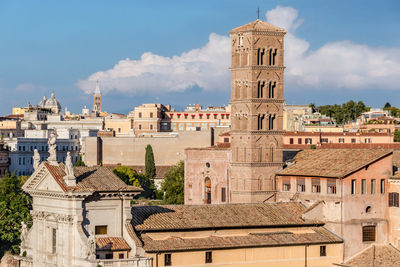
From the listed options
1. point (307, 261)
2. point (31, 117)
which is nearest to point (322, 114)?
point (31, 117)

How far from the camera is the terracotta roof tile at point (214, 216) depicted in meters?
55.1

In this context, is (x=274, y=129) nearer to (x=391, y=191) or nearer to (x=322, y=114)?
(x=391, y=191)

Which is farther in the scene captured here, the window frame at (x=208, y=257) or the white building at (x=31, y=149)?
the white building at (x=31, y=149)

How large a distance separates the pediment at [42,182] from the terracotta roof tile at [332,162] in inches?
636

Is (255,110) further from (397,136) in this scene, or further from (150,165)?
(150,165)

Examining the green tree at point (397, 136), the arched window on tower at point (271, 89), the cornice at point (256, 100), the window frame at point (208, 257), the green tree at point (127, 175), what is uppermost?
the arched window on tower at point (271, 89)

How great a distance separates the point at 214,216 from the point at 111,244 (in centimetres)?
754

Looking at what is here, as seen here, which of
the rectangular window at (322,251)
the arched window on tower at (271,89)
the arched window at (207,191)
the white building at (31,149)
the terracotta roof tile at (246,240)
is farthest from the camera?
the white building at (31,149)

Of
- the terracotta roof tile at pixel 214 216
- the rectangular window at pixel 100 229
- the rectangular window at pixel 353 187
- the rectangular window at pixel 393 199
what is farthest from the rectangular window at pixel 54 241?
the rectangular window at pixel 393 199

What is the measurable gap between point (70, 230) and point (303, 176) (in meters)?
16.9

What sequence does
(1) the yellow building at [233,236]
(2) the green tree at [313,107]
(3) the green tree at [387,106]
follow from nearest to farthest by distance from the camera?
(1) the yellow building at [233,236], (3) the green tree at [387,106], (2) the green tree at [313,107]

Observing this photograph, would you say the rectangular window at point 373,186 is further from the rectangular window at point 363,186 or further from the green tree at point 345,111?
the green tree at point 345,111

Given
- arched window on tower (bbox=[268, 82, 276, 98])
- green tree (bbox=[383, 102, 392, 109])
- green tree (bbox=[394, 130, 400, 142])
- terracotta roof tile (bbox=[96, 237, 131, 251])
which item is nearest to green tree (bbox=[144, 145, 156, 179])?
green tree (bbox=[394, 130, 400, 142])

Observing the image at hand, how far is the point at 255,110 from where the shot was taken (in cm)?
6912
